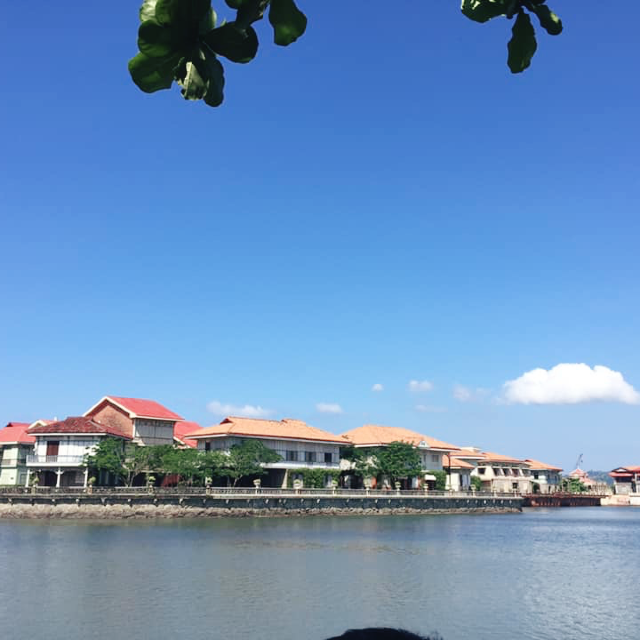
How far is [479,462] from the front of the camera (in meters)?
87.9

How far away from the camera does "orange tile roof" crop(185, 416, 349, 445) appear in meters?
55.2

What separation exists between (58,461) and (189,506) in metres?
10.9

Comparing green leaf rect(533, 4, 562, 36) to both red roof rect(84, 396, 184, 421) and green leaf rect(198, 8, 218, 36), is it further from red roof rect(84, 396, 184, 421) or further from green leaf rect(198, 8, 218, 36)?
red roof rect(84, 396, 184, 421)

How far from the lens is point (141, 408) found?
56812 mm

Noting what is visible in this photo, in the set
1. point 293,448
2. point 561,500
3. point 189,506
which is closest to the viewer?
point 189,506

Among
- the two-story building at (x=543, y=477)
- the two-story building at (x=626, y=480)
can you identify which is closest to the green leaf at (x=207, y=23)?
the two-story building at (x=543, y=477)

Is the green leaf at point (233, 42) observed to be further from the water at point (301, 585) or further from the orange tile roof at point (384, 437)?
the orange tile roof at point (384, 437)

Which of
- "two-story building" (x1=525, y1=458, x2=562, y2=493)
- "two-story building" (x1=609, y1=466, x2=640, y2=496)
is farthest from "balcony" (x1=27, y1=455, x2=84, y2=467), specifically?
"two-story building" (x1=609, y1=466, x2=640, y2=496)

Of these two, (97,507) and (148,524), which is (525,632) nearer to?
(148,524)

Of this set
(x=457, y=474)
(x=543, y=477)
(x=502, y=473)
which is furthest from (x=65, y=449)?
(x=543, y=477)

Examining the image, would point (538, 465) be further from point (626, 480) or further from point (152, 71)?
point (152, 71)

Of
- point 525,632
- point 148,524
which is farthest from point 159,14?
point 148,524

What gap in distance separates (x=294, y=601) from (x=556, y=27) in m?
20.0

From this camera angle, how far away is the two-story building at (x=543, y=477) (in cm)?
9556
